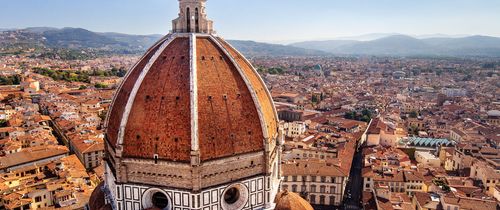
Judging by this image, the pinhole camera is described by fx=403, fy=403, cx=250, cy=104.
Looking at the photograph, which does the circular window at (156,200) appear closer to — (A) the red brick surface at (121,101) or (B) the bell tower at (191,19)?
(A) the red brick surface at (121,101)

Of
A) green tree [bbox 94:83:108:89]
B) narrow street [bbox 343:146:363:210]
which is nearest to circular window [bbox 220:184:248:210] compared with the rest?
narrow street [bbox 343:146:363:210]

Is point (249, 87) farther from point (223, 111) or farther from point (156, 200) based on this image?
point (156, 200)

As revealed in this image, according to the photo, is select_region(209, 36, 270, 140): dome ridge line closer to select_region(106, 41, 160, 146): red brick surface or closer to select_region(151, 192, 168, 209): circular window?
select_region(106, 41, 160, 146): red brick surface

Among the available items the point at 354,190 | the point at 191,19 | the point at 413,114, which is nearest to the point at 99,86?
the point at 413,114

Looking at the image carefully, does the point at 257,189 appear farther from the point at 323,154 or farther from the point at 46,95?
the point at 46,95

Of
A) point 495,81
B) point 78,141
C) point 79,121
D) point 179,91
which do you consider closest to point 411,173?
point 179,91

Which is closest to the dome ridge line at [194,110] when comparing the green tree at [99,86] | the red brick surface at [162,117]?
the red brick surface at [162,117]
